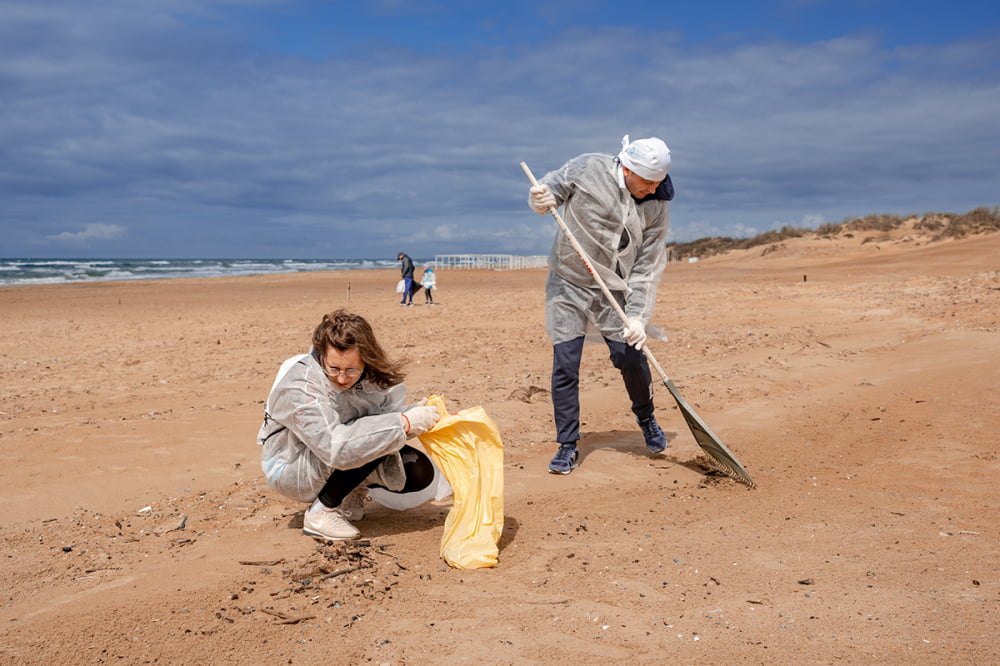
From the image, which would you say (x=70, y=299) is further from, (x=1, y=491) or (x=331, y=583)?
(x=331, y=583)

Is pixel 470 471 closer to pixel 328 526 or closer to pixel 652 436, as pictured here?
pixel 328 526

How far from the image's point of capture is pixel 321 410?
342 cm

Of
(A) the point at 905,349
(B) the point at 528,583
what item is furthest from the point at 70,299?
(B) the point at 528,583

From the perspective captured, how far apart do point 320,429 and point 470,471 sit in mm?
706

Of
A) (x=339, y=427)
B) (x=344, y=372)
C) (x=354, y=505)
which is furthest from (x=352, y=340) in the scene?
(x=354, y=505)

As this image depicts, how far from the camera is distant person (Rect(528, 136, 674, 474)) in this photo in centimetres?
480

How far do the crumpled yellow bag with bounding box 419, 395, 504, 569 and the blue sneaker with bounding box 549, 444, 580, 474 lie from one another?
1.24m

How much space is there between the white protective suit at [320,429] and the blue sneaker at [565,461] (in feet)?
4.36

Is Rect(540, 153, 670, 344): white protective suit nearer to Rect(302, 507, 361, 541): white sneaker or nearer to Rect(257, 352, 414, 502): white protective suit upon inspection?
Rect(257, 352, 414, 502): white protective suit

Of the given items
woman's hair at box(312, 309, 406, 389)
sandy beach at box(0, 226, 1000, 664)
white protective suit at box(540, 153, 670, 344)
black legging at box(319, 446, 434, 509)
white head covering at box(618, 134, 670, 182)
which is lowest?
sandy beach at box(0, 226, 1000, 664)

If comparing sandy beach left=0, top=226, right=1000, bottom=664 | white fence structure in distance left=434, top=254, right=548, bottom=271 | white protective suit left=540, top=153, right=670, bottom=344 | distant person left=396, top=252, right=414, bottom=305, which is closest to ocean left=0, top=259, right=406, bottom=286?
white fence structure in distance left=434, top=254, right=548, bottom=271

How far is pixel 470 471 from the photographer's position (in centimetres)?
366

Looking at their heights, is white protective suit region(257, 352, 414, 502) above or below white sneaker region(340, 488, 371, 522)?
above

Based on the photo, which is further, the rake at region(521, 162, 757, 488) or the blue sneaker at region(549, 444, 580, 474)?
the blue sneaker at region(549, 444, 580, 474)
